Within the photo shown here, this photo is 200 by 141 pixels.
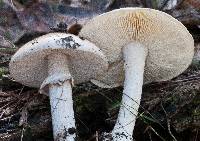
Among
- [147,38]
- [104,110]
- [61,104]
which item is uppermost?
[147,38]

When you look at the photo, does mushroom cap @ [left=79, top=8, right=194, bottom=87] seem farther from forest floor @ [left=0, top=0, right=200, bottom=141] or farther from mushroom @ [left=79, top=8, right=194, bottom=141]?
forest floor @ [left=0, top=0, right=200, bottom=141]

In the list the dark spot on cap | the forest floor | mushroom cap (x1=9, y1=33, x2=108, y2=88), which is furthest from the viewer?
the forest floor

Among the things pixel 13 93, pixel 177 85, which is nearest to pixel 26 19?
pixel 13 93

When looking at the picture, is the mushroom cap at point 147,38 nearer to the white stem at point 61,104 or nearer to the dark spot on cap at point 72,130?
the white stem at point 61,104

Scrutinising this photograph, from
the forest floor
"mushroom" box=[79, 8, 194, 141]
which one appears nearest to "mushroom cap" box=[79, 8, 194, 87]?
"mushroom" box=[79, 8, 194, 141]

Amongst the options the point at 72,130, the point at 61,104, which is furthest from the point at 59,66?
the point at 72,130

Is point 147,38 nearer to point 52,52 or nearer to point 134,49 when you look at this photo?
point 134,49
